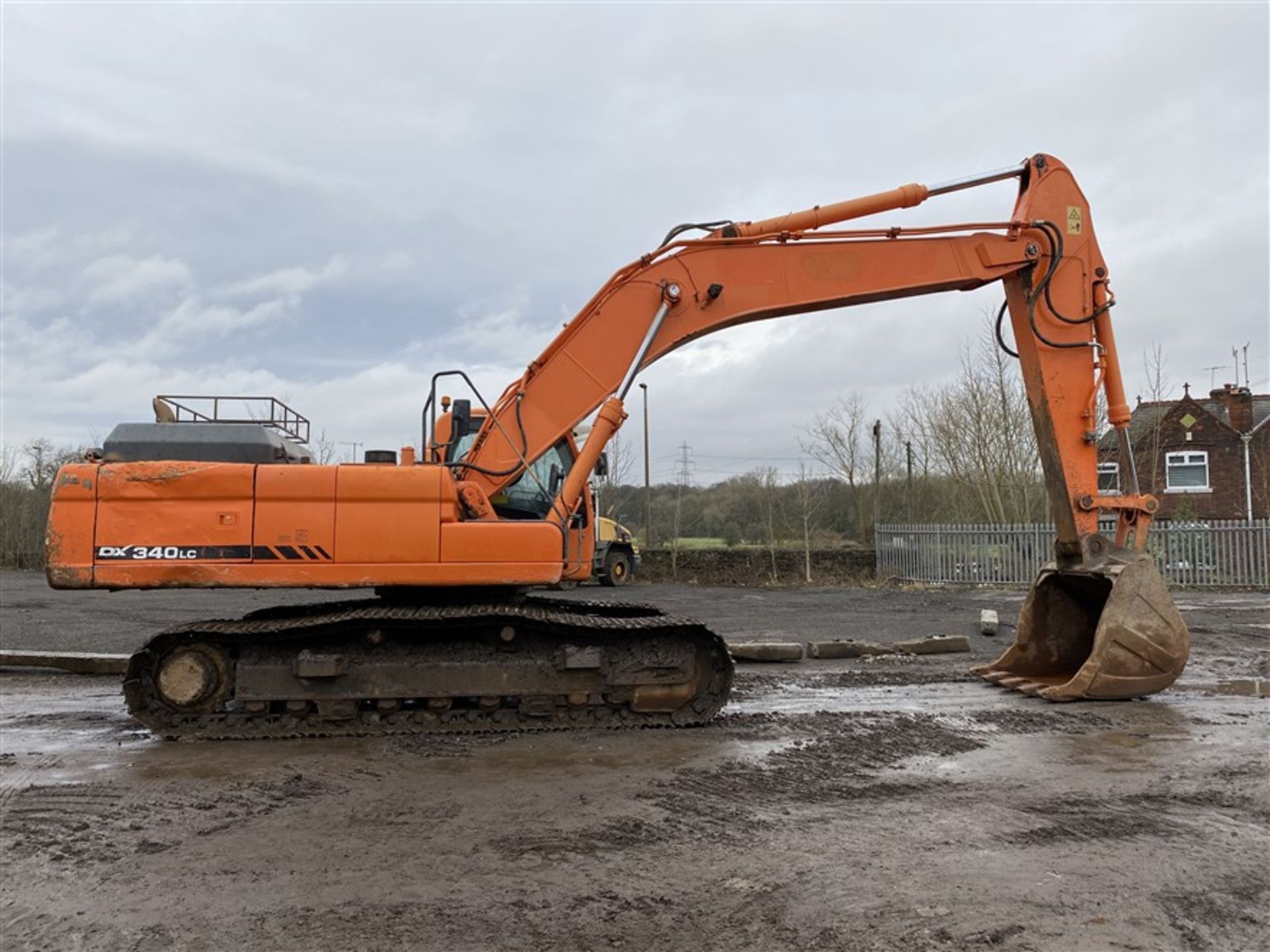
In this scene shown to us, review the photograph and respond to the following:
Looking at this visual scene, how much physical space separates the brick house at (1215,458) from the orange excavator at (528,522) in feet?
88.1

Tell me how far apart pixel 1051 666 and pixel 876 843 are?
4.90 meters

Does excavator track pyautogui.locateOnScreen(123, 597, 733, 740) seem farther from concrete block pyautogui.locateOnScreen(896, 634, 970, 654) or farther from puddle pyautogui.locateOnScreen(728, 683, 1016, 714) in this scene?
concrete block pyautogui.locateOnScreen(896, 634, 970, 654)

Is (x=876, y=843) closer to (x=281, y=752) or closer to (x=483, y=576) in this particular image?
(x=483, y=576)

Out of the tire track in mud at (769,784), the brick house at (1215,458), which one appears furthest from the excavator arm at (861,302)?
the brick house at (1215,458)

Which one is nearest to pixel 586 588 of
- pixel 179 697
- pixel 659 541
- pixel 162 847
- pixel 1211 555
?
pixel 659 541

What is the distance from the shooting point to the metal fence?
19.9 meters

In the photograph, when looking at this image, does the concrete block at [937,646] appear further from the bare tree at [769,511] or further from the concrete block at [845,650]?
the bare tree at [769,511]

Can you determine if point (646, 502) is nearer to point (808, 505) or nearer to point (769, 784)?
point (808, 505)

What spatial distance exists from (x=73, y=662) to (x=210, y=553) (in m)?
4.71

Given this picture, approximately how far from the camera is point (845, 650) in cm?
1017

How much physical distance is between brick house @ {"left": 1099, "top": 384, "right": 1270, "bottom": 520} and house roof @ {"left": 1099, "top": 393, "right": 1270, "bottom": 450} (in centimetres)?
9

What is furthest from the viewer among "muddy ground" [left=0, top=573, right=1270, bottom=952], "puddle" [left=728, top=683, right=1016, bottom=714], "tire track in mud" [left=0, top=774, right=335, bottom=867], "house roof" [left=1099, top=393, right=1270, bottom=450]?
"house roof" [left=1099, top=393, right=1270, bottom=450]

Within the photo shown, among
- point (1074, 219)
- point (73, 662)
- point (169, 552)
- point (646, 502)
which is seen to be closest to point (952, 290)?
point (1074, 219)

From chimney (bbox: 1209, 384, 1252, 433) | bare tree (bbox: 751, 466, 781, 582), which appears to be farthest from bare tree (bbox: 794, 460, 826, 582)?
chimney (bbox: 1209, 384, 1252, 433)
